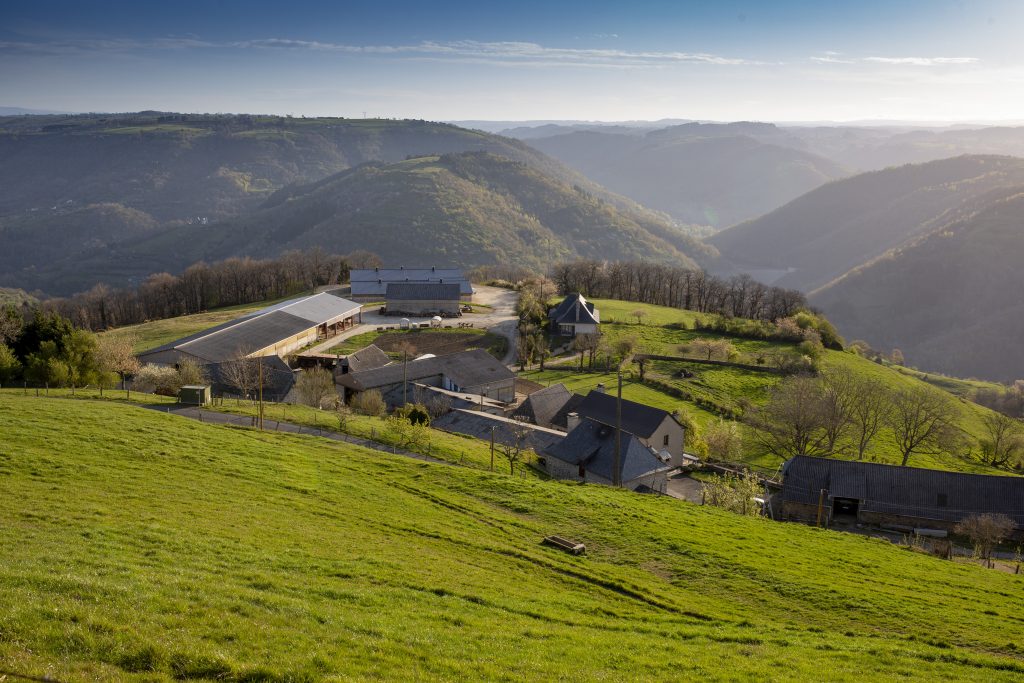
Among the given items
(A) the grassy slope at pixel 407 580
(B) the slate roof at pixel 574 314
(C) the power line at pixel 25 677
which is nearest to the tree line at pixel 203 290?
(B) the slate roof at pixel 574 314

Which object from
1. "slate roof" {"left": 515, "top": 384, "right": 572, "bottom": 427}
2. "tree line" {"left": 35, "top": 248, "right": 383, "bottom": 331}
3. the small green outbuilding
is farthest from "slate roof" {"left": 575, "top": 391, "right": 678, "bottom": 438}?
"tree line" {"left": 35, "top": 248, "right": 383, "bottom": 331}

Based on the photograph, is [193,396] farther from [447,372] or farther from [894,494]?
[894,494]

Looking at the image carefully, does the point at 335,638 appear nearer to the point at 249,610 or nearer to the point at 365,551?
the point at 249,610

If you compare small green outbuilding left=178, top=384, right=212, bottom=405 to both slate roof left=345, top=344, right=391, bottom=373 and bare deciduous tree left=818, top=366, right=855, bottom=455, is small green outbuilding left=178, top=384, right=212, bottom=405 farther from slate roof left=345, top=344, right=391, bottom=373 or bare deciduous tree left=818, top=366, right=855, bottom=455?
bare deciduous tree left=818, top=366, right=855, bottom=455

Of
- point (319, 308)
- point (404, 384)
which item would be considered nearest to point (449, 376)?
point (404, 384)

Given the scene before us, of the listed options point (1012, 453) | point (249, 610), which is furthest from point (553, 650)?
point (1012, 453)

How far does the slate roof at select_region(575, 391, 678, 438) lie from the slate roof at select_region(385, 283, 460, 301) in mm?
54242

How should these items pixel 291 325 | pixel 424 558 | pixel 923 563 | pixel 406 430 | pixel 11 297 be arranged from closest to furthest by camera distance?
pixel 424 558 → pixel 923 563 → pixel 406 430 → pixel 291 325 → pixel 11 297

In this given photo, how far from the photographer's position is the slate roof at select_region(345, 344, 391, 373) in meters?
69.4

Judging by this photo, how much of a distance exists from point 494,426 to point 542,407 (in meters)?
11.2

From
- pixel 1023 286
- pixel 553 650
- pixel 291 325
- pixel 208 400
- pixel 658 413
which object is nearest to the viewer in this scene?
pixel 553 650

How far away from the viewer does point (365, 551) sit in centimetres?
1956

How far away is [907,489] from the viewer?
42.8 metres

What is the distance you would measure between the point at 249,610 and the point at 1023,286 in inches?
8985
